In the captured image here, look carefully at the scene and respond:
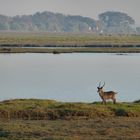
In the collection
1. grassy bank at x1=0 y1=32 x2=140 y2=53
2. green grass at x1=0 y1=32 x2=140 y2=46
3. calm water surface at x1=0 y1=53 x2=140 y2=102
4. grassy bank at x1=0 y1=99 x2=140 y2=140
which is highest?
green grass at x1=0 y1=32 x2=140 y2=46

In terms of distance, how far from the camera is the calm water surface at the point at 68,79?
26.5 m

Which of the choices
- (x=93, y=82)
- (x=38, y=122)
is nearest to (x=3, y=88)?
(x=93, y=82)

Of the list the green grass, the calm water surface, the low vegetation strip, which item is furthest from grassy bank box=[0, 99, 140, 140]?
the green grass

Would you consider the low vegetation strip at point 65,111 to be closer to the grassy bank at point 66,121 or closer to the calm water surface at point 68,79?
the grassy bank at point 66,121

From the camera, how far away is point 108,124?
15984mm

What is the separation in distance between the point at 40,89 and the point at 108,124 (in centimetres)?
1299

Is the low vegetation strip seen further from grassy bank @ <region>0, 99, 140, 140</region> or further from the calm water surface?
the calm water surface

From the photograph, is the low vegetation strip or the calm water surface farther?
the calm water surface

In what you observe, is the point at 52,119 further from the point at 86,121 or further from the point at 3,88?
the point at 3,88

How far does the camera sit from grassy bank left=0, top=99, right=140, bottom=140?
14.4 metres

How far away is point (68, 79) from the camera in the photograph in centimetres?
3366

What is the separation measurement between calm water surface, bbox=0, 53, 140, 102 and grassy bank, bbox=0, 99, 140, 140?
5966mm

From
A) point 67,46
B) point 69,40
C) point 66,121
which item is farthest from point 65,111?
point 69,40

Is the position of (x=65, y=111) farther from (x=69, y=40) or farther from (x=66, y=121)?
(x=69, y=40)
